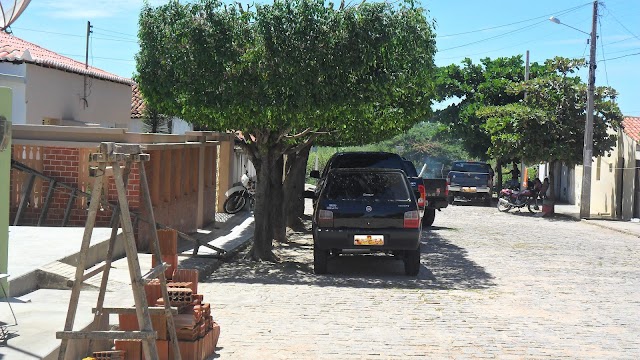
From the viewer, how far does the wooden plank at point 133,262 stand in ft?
19.7

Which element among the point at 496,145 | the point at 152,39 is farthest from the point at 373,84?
the point at 496,145

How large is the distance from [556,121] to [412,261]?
70.8 feet

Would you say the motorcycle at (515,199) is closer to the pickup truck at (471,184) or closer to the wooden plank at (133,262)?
the pickup truck at (471,184)

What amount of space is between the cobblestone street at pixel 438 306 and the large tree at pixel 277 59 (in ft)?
9.10

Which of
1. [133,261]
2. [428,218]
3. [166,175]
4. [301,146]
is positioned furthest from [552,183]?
[133,261]

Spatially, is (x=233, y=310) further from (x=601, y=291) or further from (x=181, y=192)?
(x=181, y=192)

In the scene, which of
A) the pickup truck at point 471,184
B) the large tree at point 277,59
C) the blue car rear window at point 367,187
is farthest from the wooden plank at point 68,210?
the pickup truck at point 471,184

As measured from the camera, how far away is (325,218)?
13867mm

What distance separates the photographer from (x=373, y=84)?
14.5 m

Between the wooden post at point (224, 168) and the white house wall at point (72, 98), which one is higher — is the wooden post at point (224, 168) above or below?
below

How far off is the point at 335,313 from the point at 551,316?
2.64m

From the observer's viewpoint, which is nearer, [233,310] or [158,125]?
[233,310]

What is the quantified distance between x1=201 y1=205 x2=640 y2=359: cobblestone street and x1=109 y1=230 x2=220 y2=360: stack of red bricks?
0.51 meters

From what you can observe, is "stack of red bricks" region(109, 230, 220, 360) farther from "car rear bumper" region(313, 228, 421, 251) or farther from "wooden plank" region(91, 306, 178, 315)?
"car rear bumper" region(313, 228, 421, 251)
